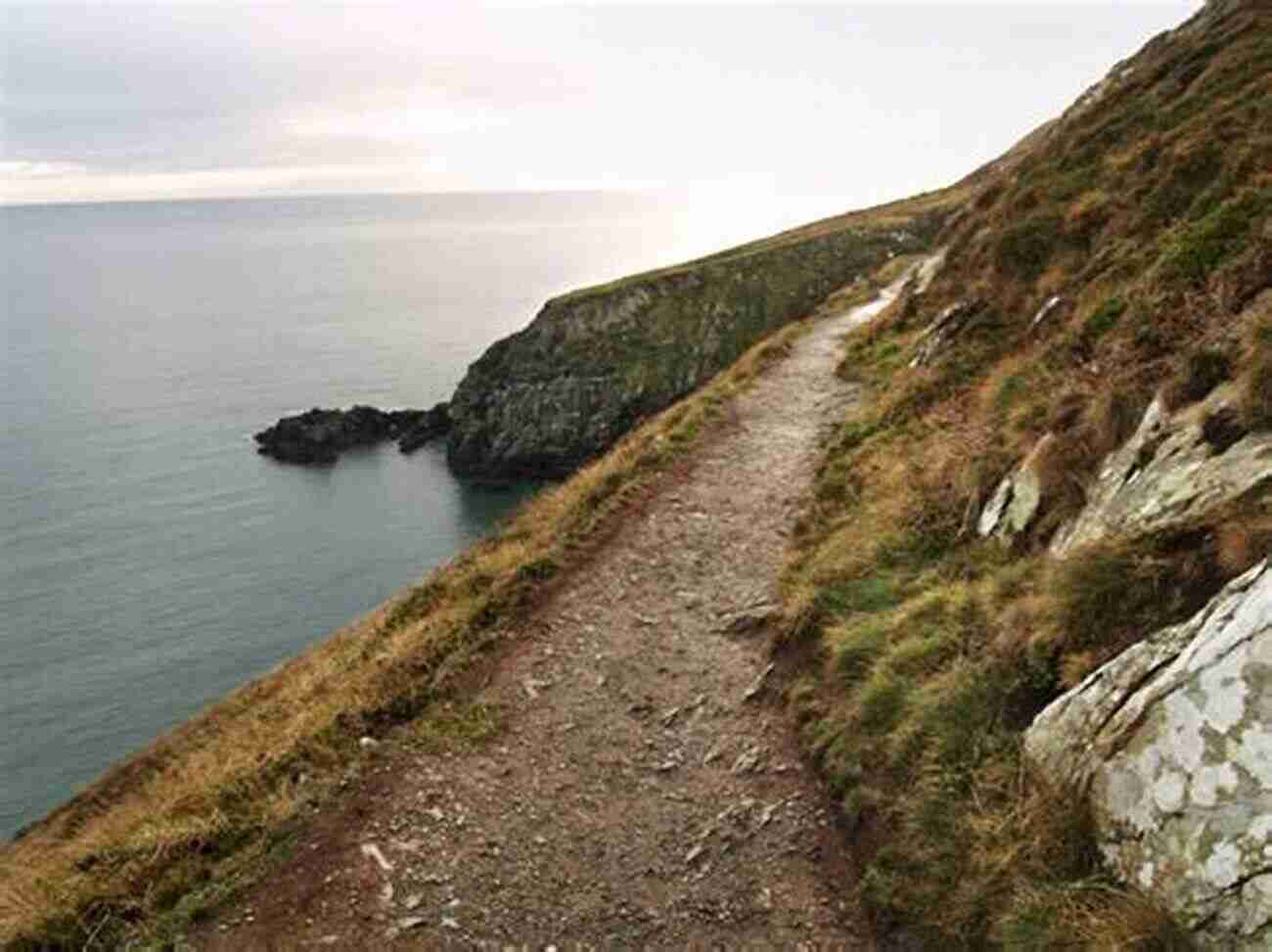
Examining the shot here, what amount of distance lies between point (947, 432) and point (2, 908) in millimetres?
17202

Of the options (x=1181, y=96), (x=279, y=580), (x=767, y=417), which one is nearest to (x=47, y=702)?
(x=279, y=580)

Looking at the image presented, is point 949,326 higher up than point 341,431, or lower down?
lower down

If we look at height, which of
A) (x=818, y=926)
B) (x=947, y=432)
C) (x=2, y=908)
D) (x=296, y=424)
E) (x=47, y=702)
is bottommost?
(x=47, y=702)

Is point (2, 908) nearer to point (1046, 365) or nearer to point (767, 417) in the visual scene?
point (1046, 365)

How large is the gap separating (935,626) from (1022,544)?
180 centimetres

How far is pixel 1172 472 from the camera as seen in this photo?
33.0ft

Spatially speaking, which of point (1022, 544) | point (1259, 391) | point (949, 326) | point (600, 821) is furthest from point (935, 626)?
point (949, 326)

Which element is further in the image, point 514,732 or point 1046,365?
point 1046,365

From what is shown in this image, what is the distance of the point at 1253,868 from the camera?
625 centimetres

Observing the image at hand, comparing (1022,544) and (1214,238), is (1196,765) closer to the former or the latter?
(1022,544)

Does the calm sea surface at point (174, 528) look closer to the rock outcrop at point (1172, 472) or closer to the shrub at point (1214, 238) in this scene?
the rock outcrop at point (1172, 472)

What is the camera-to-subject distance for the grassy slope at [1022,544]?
332 inches

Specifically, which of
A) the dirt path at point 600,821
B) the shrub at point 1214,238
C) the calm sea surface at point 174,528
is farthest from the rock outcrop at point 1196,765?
the calm sea surface at point 174,528

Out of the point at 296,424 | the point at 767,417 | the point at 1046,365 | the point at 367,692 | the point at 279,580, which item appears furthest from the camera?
the point at 296,424
